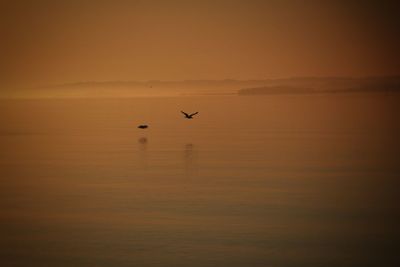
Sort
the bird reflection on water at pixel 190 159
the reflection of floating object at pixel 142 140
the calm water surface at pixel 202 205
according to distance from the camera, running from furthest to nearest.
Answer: the reflection of floating object at pixel 142 140, the bird reflection on water at pixel 190 159, the calm water surface at pixel 202 205

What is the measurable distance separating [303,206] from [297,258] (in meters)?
7.75

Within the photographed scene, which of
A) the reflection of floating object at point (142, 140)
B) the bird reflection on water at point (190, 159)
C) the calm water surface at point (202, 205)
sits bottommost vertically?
the calm water surface at point (202, 205)

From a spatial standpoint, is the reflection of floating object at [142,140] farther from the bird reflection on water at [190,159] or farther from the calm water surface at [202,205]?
the calm water surface at [202,205]

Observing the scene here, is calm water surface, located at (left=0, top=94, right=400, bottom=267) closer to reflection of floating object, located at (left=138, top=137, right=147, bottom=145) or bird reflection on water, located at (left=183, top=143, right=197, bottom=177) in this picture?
bird reflection on water, located at (left=183, top=143, right=197, bottom=177)

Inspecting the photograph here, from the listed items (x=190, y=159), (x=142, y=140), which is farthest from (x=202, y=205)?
(x=142, y=140)

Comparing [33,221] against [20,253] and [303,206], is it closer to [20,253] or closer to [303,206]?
[20,253]

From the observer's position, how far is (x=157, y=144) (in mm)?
56750

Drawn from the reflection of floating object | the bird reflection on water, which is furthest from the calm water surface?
the reflection of floating object

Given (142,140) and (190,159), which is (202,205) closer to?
(190,159)

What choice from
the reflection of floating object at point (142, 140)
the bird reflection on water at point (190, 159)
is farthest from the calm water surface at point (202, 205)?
the reflection of floating object at point (142, 140)

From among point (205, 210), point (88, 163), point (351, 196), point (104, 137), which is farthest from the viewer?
point (104, 137)

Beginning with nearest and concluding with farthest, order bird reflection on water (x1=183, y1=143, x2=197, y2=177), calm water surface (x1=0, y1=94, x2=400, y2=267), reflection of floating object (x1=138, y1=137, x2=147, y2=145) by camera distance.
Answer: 1. calm water surface (x1=0, y1=94, x2=400, y2=267)
2. bird reflection on water (x1=183, y1=143, x2=197, y2=177)
3. reflection of floating object (x1=138, y1=137, x2=147, y2=145)

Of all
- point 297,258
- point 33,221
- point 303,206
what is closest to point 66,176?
point 33,221

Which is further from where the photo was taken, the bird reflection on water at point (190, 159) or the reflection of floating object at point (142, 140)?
the reflection of floating object at point (142, 140)
